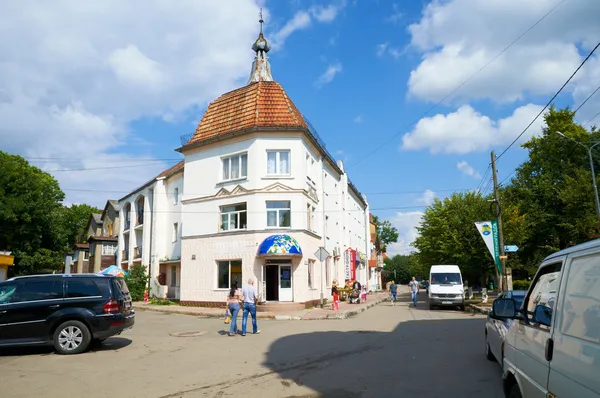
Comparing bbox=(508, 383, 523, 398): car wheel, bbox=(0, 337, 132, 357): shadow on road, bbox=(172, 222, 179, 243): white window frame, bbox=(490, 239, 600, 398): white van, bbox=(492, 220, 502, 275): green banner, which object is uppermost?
bbox=(172, 222, 179, 243): white window frame

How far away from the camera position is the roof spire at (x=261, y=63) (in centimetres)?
3088

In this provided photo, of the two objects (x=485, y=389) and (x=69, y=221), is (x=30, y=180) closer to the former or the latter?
(x=69, y=221)

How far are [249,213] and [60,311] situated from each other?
15.1m

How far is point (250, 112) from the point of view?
27.1 meters

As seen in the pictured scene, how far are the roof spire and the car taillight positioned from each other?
71.2ft

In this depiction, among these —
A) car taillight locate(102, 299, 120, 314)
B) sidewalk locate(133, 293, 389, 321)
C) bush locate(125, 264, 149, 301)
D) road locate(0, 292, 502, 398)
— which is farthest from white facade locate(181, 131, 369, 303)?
car taillight locate(102, 299, 120, 314)

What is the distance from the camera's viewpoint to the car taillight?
1119 centimetres

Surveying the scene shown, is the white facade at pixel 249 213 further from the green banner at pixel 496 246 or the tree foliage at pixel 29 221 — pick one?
the tree foliage at pixel 29 221

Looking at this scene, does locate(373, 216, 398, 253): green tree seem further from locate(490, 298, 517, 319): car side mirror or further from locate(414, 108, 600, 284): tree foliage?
locate(490, 298, 517, 319): car side mirror

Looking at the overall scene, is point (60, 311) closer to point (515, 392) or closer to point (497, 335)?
point (497, 335)

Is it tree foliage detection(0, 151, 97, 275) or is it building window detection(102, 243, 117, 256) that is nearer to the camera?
tree foliage detection(0, 151, 97, 275)

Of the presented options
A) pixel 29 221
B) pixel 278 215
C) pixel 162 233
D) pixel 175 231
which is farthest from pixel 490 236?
pixel 29 221

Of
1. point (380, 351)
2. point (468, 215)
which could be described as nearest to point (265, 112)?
point (468, 215)

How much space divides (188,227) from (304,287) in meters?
8.37
